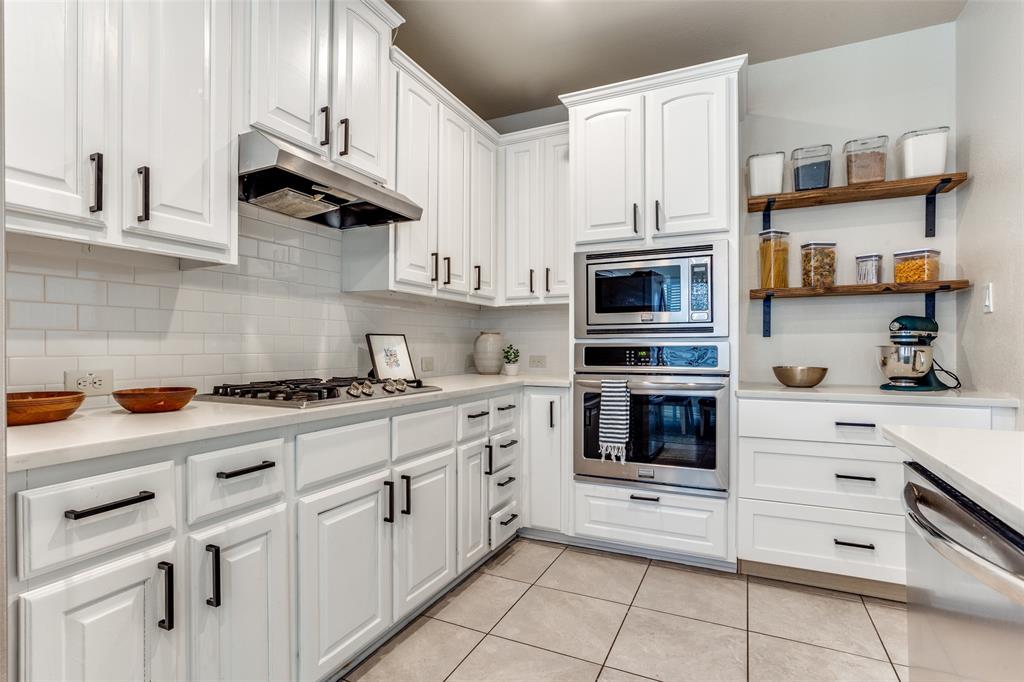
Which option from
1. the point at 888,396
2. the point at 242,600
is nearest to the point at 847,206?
the point at 888,396

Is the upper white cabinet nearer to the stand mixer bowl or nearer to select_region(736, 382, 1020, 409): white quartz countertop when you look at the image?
select_region(736, 382, 1020, 409): white quartz countertop

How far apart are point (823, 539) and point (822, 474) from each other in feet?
0.97

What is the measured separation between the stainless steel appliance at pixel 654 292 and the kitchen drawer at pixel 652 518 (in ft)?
2.77

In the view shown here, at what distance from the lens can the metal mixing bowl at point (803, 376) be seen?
2.57 m

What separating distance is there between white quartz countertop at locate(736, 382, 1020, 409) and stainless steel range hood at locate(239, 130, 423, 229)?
1869mm

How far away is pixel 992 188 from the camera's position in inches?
90.9

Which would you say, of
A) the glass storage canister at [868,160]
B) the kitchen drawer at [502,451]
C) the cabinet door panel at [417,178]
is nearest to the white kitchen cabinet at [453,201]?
the cabinet door panel at [417,178]

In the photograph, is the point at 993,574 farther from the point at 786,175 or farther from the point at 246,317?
the point at 786,175

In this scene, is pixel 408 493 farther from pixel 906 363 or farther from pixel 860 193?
pixel 860 193

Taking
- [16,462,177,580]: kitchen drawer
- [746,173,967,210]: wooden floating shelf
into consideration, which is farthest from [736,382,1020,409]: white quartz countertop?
[16,462,177,580]: kitchen drawer

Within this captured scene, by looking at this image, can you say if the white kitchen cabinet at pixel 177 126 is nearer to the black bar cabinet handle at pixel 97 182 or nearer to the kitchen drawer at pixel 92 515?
the black bar cabinet handle at pixel 97 182

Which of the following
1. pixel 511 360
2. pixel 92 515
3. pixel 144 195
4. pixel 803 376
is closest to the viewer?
pixel 92 515

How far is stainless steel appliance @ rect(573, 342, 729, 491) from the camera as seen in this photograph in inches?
102

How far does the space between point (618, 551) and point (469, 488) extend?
977 millimetres
